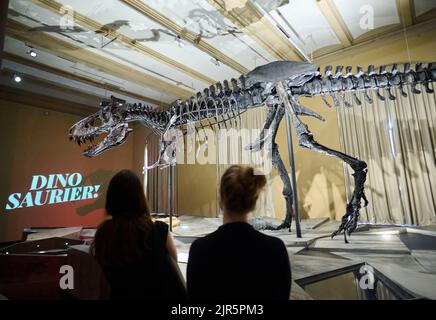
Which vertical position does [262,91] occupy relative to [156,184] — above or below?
above

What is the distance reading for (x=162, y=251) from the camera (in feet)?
3.49

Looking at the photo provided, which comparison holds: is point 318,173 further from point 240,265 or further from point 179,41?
point 240,265

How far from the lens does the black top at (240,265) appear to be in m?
0.86

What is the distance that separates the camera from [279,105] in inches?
124

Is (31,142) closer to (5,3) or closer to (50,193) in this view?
(50,193)

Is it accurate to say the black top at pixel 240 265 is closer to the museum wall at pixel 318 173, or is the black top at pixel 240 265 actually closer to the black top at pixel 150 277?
the black top at pixel 150 277

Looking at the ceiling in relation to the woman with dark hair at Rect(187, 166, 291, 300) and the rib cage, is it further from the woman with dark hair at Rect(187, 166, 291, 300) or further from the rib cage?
the woman with dark hair at Rect(187, 166, 291, 300)

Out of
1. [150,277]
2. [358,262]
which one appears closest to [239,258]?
[150,277]

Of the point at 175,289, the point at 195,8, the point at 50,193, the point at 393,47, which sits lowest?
the point at 175,289

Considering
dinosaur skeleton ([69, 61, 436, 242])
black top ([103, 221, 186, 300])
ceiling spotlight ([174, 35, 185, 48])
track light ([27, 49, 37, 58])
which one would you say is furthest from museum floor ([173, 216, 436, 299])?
track light ([27, 49, 37, 58])

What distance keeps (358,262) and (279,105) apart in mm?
2037

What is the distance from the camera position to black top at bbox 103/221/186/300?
103 cm

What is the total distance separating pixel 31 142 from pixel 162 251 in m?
3.26
